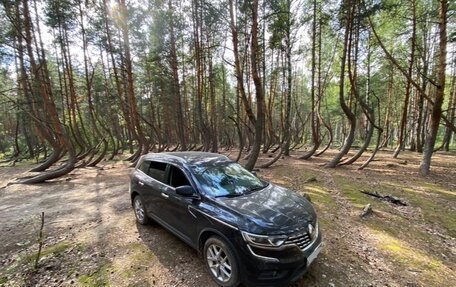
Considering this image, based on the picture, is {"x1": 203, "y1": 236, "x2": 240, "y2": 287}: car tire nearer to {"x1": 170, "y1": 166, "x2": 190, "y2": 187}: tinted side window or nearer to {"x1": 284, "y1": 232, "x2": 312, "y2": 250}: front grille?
{"x1": 284, "y1": 232, "x2": 312, "y2": 250}: front grille

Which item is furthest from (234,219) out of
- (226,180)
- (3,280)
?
(3,280)

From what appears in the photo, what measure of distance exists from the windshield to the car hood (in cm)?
22

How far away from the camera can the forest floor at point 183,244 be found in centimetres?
353

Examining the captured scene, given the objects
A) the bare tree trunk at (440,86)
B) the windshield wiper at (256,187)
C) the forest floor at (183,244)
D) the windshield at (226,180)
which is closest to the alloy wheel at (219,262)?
the forest floor at (183,244)

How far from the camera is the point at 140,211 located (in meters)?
5.29

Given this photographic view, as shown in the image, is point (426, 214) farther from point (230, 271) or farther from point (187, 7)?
point (187, 7)

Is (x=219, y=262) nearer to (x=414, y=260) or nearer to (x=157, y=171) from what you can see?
(x=157, y=171)

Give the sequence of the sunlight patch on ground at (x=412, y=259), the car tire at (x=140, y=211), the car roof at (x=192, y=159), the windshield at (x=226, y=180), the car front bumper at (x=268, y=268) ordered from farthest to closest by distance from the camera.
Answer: the car tire at (x=140, y=211)
the car roof at (x=192, y=159)
the windshield at (x=226, y=180)
the sunlight patch on ground at (x=412, y=259)
the car front bumper at (x=268, y=268)

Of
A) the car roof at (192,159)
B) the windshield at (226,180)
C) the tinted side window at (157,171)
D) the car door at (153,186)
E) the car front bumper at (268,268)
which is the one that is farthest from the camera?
the tinted side window at (157,171)

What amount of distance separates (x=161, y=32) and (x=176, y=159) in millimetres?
12836

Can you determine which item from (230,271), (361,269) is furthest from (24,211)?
(361,269)

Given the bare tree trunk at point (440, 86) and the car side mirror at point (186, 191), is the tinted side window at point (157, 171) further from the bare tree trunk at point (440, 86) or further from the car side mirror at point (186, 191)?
the bare tree trunk at point (440, 86)

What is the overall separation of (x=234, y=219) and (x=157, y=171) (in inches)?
96.9

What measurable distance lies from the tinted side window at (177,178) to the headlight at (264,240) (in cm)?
155
